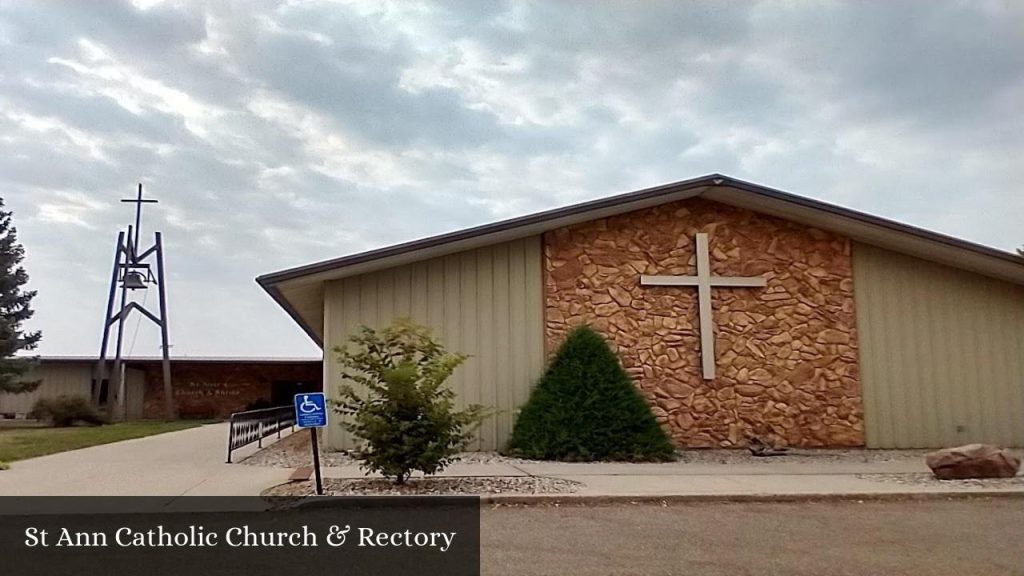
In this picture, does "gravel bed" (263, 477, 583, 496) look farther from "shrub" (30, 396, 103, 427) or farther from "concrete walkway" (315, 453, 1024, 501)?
"shrub" (30, 396, 103, 427)

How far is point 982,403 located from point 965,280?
226cm

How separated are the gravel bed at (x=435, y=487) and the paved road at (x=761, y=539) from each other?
949 millimetres

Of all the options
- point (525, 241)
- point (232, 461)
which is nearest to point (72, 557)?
point (232, 461)

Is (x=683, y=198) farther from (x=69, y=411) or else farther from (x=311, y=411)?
(x=69, y=411)

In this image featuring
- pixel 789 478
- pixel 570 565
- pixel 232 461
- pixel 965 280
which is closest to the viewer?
pixel 570 565

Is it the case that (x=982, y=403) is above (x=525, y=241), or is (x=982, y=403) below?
below

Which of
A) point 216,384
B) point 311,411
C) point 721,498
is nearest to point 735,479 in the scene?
point 721,498

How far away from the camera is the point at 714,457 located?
1383 centimetres

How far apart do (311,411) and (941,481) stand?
758cm

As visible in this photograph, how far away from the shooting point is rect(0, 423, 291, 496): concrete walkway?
993 cm

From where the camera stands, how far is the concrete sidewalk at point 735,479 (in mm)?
9258

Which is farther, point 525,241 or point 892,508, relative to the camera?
point 525,241

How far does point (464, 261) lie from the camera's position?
14641 mm

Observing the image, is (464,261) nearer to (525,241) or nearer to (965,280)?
(525,241)
